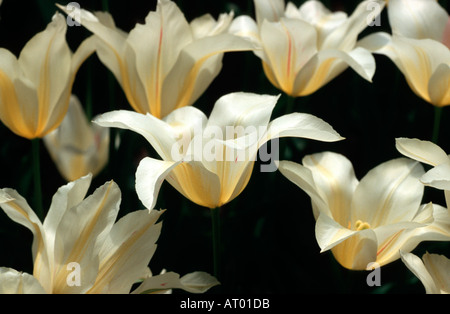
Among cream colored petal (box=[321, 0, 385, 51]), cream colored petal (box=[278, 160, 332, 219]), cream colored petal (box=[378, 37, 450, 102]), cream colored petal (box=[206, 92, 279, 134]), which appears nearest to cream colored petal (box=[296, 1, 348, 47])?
cream colored petal (box=[321, 0, 385, 51])

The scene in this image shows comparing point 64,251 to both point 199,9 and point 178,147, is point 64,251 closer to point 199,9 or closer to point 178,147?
point 178,147

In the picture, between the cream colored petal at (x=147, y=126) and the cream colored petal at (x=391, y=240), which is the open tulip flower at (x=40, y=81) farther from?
the cream colored petal at (x=391, y=240)

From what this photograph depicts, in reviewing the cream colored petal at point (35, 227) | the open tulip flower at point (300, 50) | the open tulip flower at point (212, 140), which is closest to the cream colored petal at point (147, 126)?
the open tulip flower at point (212, 140)

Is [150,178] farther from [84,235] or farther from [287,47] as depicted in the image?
[287,47]

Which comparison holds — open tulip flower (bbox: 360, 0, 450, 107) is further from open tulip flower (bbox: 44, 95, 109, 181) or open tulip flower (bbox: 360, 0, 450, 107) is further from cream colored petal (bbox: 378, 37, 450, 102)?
open tulip flower (bbox: 44, 95, 109, 181)

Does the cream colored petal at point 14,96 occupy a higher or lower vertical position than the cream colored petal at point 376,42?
lower

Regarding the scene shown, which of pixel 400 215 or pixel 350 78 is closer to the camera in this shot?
pixel 400 215
